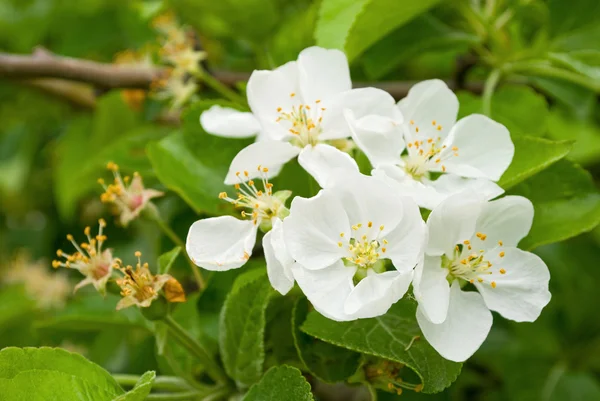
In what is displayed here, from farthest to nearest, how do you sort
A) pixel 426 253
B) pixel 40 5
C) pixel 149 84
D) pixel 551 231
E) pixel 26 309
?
pixel 40 5
pixel 26 309
pixel 149 84
pixel 551 231
pixel 426 253

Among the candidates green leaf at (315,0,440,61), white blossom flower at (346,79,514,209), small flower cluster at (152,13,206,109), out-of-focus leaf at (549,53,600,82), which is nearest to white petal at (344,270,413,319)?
white blossom flower at (346,79,514,209)

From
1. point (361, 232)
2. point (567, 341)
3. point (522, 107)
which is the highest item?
point (361, 232)

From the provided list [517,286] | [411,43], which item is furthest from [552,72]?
[517,286]

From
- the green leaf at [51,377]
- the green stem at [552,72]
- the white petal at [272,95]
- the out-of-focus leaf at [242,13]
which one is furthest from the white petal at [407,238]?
the out-of-focus leaf at [242,13]

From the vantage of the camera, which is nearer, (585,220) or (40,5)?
(585,220)

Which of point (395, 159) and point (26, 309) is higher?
point (395, 159)

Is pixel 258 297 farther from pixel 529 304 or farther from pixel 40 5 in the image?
pixel 40 5

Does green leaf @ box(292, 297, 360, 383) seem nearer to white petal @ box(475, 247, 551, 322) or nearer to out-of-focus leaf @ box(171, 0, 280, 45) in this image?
white petal @ box(475, 247, 551, 322)

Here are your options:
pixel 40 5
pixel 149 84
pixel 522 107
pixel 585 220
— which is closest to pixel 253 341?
pixel 585 220

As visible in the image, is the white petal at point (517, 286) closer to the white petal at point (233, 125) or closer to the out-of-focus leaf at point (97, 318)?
the white petal at point (233, 125)
